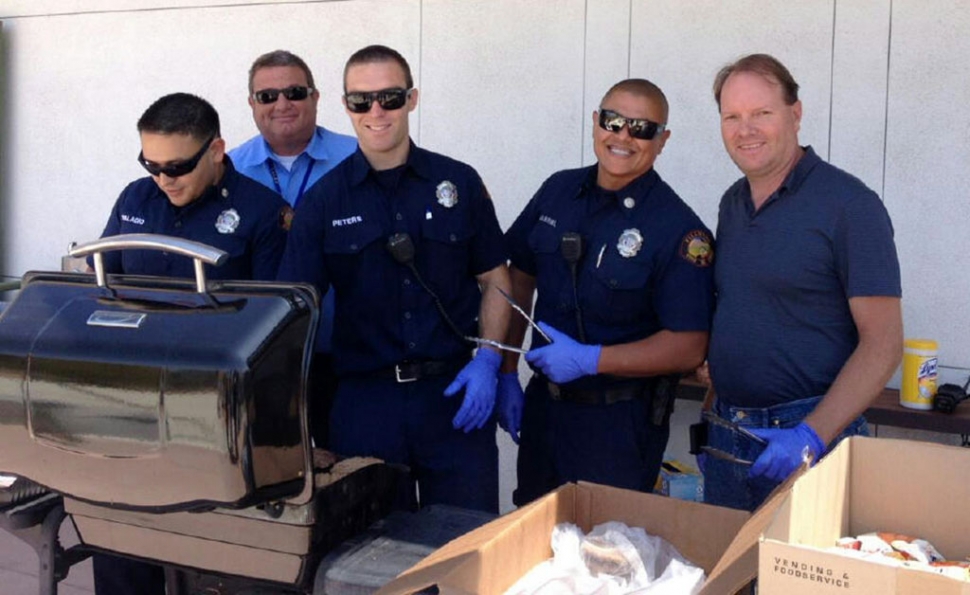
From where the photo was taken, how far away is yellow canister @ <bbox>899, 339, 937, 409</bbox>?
10.4 feet

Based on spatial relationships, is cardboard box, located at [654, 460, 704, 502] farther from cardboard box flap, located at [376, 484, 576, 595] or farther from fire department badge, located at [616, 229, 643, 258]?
cardboard box flap, located at [376, 484, 576, 595]

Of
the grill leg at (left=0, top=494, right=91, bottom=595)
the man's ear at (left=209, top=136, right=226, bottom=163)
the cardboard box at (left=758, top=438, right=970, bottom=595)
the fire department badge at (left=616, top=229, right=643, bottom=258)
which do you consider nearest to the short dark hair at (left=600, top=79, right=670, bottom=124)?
the fire department badge at (left=616, top=229, right=643, bottom=258)

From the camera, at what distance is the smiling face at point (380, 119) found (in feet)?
7.73

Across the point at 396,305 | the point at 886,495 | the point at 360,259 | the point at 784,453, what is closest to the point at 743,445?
the point at 784,453

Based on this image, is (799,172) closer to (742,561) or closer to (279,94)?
(742,561)

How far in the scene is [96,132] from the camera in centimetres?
539

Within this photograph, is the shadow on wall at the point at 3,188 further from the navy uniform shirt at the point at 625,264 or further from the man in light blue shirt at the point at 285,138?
the navy uniform shirt at the point at 625,264

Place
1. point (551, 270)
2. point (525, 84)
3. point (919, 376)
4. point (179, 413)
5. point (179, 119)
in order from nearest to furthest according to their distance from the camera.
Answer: point (179, 413)
point (179, 119)
point (551, 270)
point (919, 376)
point (525, 84)

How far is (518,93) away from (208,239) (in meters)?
2.24

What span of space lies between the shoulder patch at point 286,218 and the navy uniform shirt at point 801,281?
110cm

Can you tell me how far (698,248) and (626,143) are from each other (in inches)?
12.9

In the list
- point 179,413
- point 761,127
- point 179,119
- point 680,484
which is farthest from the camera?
point 680,484

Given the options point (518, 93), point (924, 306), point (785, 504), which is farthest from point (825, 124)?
point (785, 504)

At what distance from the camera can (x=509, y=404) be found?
8.55 feet
